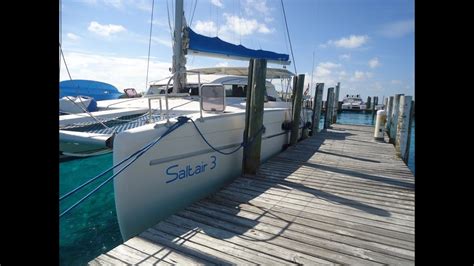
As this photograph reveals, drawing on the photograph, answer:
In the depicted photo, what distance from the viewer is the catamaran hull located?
350 centimetres

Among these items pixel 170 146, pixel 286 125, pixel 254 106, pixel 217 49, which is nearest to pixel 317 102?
pixel 286 125

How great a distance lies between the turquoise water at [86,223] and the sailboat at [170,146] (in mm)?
883

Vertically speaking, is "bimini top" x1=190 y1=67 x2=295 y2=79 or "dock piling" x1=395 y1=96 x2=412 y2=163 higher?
"bimini top" x1=190 y1=67 x2=295 y2=79

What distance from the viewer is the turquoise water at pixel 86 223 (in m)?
3.99

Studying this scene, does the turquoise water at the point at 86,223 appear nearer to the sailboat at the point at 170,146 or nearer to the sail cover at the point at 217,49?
the sailboat at the point at 170,146

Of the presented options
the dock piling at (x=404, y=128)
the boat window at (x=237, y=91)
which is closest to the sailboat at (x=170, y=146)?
the boat window at (x=237, y=91)

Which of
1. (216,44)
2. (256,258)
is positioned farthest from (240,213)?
(216,44)

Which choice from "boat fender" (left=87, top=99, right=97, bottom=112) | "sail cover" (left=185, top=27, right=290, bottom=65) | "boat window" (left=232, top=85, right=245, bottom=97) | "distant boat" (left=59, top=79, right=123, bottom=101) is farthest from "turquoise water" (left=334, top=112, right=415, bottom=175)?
"distant boat" (left=59, top=79, right=123, bottom=101)

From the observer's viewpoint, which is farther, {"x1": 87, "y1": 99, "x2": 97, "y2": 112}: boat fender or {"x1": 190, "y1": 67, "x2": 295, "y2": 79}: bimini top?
{"x1": 190, "y1": 67, "x2": 295, "y2": 79}: bimini top

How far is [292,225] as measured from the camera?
3422 mm

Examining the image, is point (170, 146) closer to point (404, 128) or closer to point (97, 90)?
point (404, 128)

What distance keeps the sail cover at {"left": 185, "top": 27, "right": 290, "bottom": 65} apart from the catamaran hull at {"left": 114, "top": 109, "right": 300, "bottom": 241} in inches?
115

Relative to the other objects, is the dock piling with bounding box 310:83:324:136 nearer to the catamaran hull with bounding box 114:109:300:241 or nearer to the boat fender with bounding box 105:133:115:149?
the catamaran hull with bounding box 114:109:300:241

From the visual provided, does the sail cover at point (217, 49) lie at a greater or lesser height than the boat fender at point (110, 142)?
greater
